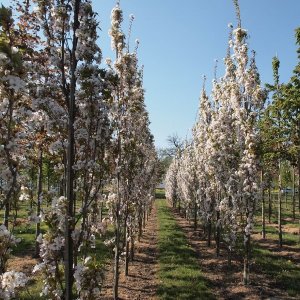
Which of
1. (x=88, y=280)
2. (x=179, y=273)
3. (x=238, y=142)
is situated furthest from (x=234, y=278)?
(x=88, y=280)

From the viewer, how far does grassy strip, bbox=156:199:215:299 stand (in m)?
12.7

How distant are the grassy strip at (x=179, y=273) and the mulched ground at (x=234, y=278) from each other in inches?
16.9

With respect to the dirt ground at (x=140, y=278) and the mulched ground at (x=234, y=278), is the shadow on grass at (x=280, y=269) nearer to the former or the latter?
the mulched ground at (x=234, y=278)

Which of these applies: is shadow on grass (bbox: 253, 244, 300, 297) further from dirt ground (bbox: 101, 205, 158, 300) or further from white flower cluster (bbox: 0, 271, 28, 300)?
white flower cluster (bbox: 0, 271, 28, 300)

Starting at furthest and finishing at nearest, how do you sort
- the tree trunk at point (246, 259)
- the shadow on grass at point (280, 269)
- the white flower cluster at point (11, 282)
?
the shadow on grass at point (280, 269) → the tree trunk at point (246, 259) → the white flower cluster at point (11, 282)

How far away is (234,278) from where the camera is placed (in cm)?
1466

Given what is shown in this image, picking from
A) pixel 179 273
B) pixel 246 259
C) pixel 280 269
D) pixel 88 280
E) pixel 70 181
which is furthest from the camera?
pixel 280 269

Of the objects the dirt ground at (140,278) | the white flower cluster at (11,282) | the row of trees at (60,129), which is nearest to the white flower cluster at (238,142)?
the dirt ground at (140,278)

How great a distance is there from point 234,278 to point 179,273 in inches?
85.6

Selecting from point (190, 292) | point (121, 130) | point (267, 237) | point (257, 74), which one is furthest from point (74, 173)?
point (267, 237)

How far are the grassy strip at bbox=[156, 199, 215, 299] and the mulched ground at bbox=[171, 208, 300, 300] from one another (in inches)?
16.9

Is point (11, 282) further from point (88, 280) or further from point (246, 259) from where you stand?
point (246, 259)

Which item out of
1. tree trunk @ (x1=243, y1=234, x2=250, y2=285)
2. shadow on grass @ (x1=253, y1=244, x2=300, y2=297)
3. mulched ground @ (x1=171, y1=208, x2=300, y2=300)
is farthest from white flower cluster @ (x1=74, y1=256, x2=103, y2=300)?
shadow on grass @ (x1=253, y1=244, x2=300, y2=297)

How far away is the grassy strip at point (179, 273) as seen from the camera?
12656mm
